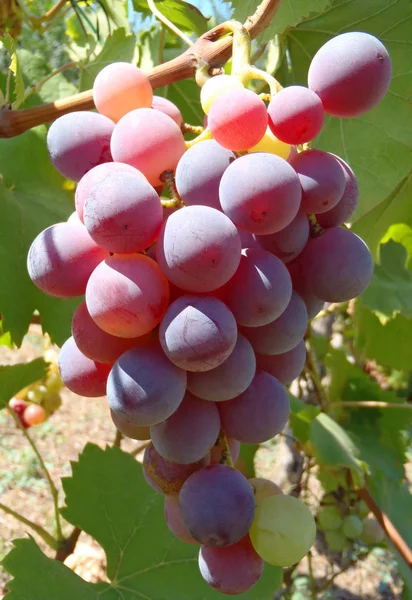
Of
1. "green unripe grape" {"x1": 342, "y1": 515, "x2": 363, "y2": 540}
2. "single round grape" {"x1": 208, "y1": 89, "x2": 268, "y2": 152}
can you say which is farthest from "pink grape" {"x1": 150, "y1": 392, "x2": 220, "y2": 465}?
"green unripe grape" {"x1": 342, "y1": 515, "x2": 363, "y2": 540}

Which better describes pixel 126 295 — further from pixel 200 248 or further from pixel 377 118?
pixel 377 118

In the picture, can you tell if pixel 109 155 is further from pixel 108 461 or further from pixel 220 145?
pixel 108 461

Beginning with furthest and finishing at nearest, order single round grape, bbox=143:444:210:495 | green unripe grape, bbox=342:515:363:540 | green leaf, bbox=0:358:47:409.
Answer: green unripe grape, bbox=342:515:363:540
green leaf, bbox=0:358:47:409
single round grape, bbox=143:444:210:495

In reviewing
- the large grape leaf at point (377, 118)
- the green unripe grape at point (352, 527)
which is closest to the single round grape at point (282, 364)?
the large grape leaf at point (377, 118)

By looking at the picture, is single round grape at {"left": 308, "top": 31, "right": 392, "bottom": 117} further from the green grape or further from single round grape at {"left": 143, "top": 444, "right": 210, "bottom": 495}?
the green grape

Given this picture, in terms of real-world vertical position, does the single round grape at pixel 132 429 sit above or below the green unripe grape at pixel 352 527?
above

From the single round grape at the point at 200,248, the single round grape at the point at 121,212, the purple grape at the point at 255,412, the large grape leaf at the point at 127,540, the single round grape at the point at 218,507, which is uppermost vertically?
the single round grape at the point at 121,212

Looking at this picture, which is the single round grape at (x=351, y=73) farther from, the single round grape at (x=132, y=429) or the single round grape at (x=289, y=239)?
the single round grape at (x=132, y=429)
